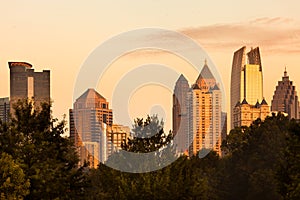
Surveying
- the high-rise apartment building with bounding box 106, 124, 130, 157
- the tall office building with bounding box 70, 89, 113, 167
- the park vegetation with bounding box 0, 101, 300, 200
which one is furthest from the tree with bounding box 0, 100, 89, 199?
the tall office building with bounding box 70, 89, 113, 167

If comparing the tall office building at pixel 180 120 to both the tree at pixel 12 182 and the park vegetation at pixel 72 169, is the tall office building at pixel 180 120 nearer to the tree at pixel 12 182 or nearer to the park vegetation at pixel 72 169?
the park vegetation at pixel 72 169

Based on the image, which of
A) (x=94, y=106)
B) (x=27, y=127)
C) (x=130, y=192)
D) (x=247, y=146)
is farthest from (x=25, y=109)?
(x=247, y=146)

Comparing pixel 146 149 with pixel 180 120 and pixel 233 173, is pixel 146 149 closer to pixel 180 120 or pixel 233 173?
pixel 233 173

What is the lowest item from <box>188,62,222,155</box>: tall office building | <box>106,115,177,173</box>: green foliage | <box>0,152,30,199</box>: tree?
<box>0,152,30,199</box>: tree

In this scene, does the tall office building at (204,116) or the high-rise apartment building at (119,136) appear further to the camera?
the tall office building at (204,116)

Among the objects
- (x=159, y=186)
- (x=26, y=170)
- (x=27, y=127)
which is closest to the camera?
(x=26, y=170)

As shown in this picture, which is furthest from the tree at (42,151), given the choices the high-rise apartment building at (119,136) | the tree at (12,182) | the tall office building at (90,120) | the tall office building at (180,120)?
the tall office building at (90,120)

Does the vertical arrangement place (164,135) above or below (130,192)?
above

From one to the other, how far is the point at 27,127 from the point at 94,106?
37703 mm

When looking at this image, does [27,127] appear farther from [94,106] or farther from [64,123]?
[94,106]

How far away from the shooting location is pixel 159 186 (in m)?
44.2

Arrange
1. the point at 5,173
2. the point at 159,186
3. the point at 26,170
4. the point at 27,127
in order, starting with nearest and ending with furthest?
the point at 5,173, the point at 26,170, the point at 27,127, the point at 159,186

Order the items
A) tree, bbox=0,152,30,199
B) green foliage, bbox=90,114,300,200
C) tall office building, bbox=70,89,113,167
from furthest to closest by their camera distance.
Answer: tall office building, bbox=70,89,113,167 → green foliage, bbox=90,114,300,200 → tree, bbox=0,152,30,199

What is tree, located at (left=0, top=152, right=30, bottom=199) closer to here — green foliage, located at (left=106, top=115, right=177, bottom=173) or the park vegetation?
the park vegetation
